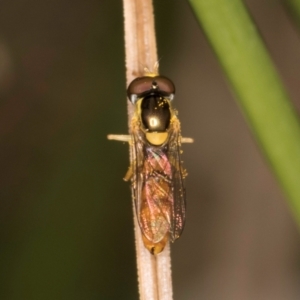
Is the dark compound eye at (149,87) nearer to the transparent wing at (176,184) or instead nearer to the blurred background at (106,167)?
the transparent wing at (176,184)

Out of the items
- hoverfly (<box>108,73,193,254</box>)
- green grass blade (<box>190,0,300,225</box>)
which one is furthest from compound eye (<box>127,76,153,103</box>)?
green grass blade (<box>190,0,300,225</box>)

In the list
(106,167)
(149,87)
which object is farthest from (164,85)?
(106,167)

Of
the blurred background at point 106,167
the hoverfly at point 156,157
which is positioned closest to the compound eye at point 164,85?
the hoverfly at point 156,157

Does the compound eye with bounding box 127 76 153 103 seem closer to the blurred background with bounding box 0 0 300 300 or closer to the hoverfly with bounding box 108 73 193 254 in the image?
the hoverfly with bounding box 108 73 193 254

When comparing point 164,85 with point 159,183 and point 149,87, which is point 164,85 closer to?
point 149,87

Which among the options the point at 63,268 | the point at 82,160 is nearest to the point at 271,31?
the point at 82,160
